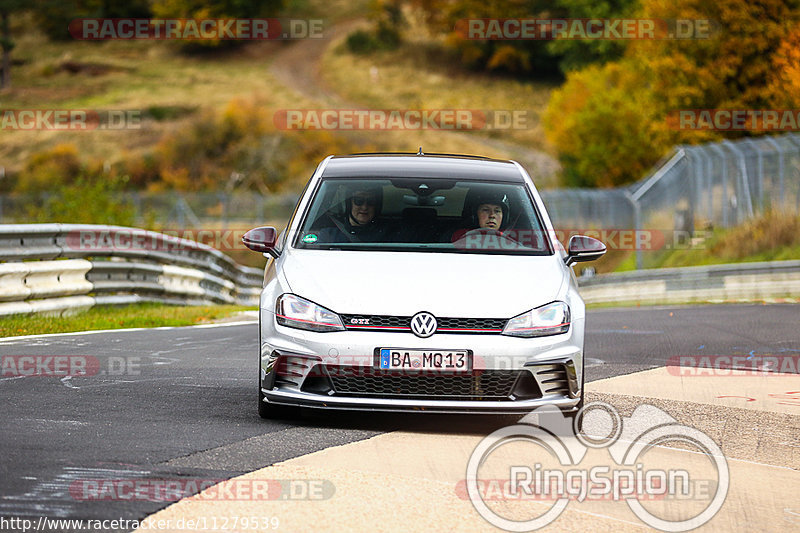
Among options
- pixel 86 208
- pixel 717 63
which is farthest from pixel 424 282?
pixel 717 63

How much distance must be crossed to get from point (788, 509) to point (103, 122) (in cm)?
8210

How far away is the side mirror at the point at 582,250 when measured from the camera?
850 cm

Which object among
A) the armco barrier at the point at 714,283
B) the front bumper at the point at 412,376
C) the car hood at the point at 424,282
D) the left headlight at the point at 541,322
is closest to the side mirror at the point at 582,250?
the car hood at the point at 424,282

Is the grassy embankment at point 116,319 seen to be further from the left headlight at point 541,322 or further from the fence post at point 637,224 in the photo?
the fence post at point 637,224

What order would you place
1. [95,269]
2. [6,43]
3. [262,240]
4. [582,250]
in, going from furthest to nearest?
[6,43], [95,269], [582,250], [262,240]

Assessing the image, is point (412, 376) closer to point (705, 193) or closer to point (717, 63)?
point (705, 193)

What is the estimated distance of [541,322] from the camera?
7.52 meters

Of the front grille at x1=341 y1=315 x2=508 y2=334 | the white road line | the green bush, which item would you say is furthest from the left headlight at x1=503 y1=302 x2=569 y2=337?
the green bush

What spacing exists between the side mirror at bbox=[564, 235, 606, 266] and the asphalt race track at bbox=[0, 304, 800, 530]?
1.23 meters

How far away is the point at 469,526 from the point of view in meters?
5.43

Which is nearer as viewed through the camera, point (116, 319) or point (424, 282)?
point (424, 282)

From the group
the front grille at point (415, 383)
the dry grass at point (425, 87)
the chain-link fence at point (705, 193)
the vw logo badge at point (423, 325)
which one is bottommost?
the front grille at point (415, 383)

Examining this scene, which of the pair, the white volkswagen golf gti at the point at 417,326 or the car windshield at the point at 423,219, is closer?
the white volkswagen golf gti at the point at 417,326

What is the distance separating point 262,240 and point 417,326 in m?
1.56
